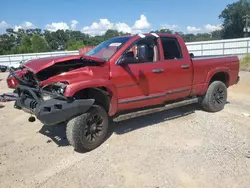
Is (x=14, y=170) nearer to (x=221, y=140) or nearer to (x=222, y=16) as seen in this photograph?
(x=221, y=140)

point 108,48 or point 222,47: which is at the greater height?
point 108,48

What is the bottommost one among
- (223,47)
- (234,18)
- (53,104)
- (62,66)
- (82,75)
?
(53,104)

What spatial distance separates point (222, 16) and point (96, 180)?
108655 mm

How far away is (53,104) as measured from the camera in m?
4.34

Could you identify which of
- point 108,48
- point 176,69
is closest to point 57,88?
point 108,48

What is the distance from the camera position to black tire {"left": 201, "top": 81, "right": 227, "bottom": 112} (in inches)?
270

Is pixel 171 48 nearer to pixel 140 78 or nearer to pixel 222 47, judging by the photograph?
pixel 140 78

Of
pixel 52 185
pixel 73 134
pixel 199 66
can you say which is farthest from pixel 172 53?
pixel 52 185

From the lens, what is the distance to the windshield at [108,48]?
5.26 meters

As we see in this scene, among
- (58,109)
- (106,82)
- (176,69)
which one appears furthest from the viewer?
(176,69)

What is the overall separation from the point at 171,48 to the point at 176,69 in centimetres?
55

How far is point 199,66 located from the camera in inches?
254

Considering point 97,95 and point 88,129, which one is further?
point 97,95

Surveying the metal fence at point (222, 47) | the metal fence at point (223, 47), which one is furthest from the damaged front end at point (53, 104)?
the metal fence at point (223, 47)
